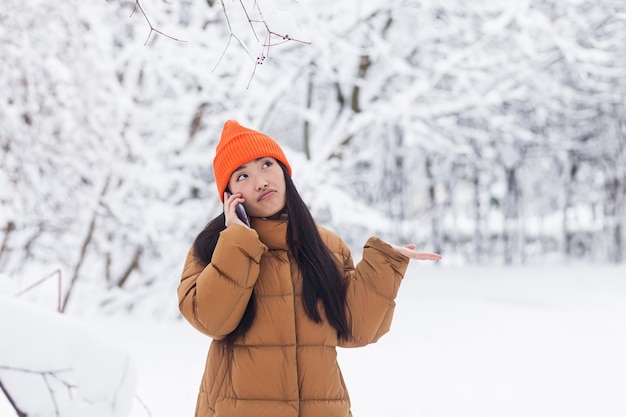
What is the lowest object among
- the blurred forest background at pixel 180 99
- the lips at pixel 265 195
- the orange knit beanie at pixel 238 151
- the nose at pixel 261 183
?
the lips at pixel 265 195

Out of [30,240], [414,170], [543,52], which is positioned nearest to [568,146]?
[414,170]

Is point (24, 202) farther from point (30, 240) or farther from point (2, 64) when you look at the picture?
point (2, 64)

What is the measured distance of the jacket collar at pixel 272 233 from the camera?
1.85 m

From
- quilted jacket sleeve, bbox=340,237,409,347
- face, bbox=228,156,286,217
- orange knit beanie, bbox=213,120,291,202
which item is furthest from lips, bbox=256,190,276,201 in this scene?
quilted jacket sleeve, bbox=340,237,409,347

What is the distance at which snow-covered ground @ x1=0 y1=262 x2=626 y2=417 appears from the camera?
3.78 m

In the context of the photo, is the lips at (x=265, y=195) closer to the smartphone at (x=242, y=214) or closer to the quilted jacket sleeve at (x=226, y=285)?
the smartphone at (x=242, y=214)

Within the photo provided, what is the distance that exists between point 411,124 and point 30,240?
433 centimetres

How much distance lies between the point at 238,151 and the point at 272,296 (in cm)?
45

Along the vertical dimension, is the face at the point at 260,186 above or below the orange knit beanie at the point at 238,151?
below

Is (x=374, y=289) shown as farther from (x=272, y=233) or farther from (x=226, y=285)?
(x=226, y=285)

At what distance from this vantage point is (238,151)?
1882 millimetres

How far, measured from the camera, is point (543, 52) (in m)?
7.48

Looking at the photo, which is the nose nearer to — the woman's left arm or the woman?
the woman

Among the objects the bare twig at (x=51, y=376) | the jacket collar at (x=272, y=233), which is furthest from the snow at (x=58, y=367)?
the jacket collar at (x=272, y=233)
